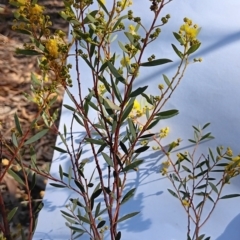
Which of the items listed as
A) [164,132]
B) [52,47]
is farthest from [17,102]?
[52,47]

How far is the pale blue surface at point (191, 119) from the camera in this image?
1.08m

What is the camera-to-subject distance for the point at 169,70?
120cm

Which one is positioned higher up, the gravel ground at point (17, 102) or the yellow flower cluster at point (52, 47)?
the gravel ground at point (17, 102)

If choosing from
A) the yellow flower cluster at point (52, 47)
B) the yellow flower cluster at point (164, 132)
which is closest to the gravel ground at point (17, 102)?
the yellow flower cluster at point (164, 132)

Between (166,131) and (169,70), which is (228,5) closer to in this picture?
(169,70)

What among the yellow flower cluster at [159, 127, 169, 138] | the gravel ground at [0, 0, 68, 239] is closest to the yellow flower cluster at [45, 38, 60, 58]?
the yellow flower cluster at [159, 127, 169, 138]

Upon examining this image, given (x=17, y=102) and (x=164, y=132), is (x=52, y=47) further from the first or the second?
(x=17, y=102)

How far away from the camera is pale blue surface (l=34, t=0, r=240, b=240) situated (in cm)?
108

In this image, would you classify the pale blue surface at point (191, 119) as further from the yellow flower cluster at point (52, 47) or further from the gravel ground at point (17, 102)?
the yellow flower cluster at point (52, 47)

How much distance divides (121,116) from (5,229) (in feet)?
0.79

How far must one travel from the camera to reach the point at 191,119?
1148mm

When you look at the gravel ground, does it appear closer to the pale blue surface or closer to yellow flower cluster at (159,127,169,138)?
the pale blue surface

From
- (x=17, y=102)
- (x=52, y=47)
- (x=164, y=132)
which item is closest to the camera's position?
(x=52, y=47)

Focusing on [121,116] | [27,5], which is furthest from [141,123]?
[27,5]
